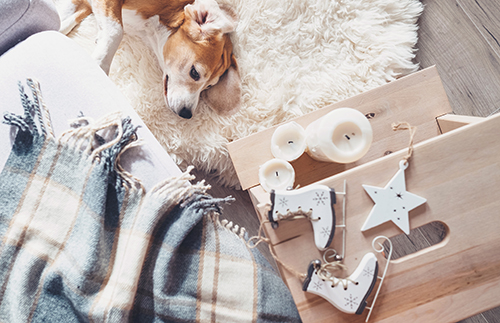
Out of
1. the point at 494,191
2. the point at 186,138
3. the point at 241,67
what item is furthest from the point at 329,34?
the point at 494,191

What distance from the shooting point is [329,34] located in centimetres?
116

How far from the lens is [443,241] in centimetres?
68

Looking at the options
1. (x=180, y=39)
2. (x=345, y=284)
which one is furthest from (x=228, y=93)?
(x=345, y=284)

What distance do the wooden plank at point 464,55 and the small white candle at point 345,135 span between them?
33.9 inches

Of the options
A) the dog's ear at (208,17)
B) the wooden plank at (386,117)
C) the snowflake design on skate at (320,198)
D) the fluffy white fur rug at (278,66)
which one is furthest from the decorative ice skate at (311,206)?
the dog's ear at (208,17)

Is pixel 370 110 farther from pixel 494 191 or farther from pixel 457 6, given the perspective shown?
pixel 457 6

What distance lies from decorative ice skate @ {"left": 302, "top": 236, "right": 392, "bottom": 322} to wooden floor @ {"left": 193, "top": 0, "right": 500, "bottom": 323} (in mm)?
607

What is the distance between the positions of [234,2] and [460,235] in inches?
41.9

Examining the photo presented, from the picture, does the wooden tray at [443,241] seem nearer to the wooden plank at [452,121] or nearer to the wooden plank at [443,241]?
the wooden plank at [443,241]

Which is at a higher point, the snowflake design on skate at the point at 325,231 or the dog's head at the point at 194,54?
the dog's head at the point at 194,54

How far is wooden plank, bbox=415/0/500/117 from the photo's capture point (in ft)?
4.05

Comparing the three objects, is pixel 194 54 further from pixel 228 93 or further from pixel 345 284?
pixel 345 284

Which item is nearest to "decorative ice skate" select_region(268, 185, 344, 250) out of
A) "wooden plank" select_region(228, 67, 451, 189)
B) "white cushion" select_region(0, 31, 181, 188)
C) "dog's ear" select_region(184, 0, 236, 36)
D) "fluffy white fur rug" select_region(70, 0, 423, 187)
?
"wooden plank" select_region(228, 67, 451, 189)

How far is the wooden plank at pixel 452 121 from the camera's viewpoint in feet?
2.53
